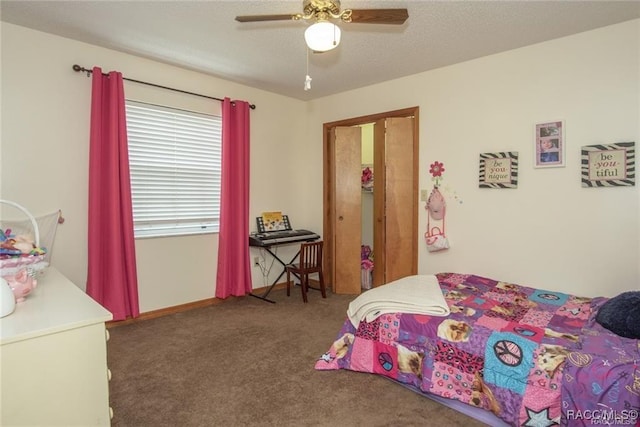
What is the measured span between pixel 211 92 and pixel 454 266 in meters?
3.12

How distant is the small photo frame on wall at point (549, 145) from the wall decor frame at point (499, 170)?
0.57ft

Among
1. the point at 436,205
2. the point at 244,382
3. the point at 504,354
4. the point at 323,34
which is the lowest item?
the point at 244,382

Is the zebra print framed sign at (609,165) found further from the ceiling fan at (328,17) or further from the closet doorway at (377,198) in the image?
the ceiling fan at (328,17)

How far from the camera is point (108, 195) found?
3006 mm

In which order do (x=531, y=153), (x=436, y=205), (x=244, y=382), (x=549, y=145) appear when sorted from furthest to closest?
(x=436, y=205) < (x=531, y=153) < (x=549, y=145) < (x=244, y=382)

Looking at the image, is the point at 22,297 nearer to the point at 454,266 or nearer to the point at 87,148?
the point at 87,148

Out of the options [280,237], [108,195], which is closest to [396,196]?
[280,237]

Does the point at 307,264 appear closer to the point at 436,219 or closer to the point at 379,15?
the point at 436,219

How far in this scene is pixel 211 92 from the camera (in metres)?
3.77

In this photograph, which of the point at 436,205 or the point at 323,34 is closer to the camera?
the point at 323,34

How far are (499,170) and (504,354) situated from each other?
1.83m

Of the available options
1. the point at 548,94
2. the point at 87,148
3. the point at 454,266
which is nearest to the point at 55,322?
the point at 87,148

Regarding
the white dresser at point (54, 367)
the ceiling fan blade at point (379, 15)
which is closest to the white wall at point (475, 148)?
the ceiling fan blade at point (379, 15)

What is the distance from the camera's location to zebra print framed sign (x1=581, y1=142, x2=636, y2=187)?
2.52 meters
